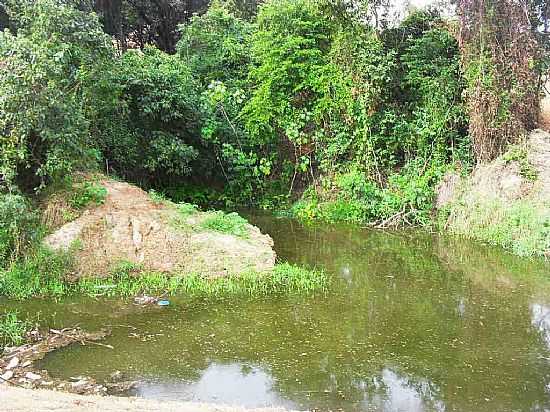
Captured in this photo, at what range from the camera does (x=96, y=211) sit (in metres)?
9.88

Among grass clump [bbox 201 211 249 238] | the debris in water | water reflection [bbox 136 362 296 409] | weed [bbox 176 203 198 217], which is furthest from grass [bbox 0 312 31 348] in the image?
Result: weed [bbox 176 203 198 217]

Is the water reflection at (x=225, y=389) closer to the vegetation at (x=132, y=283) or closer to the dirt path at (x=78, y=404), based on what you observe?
the dirt path at (x=78, y=404)

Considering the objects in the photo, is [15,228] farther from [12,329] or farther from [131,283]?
[12,329]

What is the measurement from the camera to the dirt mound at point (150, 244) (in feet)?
30.2

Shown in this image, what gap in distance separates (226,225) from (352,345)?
4.36m

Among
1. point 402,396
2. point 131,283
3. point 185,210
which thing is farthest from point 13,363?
point 185,210

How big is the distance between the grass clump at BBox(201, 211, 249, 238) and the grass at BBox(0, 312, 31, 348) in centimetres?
370

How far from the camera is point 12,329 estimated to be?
273 inches

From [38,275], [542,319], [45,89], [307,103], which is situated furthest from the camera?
[307,103]

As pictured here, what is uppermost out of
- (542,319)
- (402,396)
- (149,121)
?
(149,121)

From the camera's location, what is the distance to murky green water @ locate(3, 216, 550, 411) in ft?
18.1

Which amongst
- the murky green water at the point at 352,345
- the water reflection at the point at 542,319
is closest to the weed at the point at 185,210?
the murky green water at the point at 352,345

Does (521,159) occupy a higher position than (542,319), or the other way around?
(521,159)

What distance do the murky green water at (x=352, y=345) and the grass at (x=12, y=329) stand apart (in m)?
0.36
